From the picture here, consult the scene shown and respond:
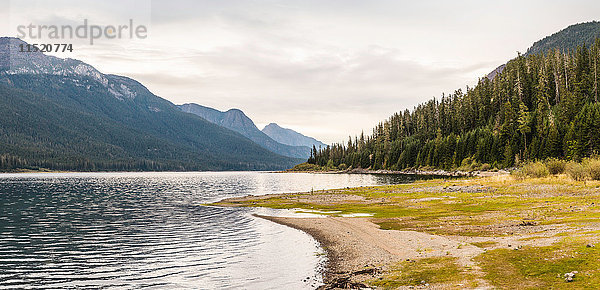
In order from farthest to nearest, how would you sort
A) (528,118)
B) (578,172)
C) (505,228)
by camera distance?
(528,118), (578,172), (505,228)

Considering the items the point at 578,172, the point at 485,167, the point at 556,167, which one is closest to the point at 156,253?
the point at 578,172

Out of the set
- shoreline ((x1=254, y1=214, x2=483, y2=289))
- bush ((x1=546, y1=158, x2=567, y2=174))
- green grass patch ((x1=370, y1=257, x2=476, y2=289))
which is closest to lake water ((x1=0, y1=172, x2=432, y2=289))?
shoreline ((x1=254, y1=214, x2=483, y2=289))

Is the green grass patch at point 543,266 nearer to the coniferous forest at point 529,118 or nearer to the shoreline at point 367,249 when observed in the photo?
the shoreline at point 367,249

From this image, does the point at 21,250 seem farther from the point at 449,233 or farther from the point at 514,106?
the point at 514,106

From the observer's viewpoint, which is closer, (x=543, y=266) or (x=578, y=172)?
(x=543, y=266)

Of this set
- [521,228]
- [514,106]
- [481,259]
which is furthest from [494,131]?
[481,259]

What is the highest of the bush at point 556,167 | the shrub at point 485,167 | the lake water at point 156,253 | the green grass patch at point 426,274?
the bush at point 556,167

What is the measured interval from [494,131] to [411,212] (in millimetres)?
130781

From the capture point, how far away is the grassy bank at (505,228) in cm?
1669

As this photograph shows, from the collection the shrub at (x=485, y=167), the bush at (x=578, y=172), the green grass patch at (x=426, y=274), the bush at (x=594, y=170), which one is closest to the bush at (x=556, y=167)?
the bush at (x=578, y=172)

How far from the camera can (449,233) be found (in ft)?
96.9

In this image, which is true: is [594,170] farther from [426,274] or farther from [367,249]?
[426,274]

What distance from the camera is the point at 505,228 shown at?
2884cm

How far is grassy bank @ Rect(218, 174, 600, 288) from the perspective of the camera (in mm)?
16688
